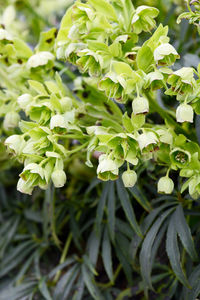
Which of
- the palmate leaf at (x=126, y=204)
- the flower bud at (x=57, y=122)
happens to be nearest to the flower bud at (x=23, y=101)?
the flower bud at (x=57, y=122)

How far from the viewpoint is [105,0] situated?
0.58 metres

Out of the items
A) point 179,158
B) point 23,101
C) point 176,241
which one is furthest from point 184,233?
point 23,101

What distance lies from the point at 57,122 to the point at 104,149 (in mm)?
81

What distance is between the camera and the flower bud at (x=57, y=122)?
0.54 m

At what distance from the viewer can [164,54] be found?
0.48 metres

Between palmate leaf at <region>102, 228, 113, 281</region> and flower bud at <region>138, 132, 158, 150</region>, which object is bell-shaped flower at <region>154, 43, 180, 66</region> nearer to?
flower bud at <region>138, 132, 158, 150</region>

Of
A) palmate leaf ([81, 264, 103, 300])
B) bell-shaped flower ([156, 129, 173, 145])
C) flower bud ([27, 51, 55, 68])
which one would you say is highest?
flower bud ([27, 51, 55, 68])

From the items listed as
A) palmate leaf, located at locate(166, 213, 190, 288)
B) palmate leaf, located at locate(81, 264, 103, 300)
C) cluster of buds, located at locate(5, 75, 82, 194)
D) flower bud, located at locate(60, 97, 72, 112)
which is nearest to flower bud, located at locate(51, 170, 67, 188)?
cluster of buds, located at locate(5, 75, 82, 194)

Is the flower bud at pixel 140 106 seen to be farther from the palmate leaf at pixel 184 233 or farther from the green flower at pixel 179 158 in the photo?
the palmate leaf at pixel 184 233

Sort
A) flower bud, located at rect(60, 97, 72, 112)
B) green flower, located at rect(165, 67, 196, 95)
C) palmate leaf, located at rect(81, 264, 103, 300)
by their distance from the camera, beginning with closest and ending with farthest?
green flower, located at rect(165, 67, 196, 95) → flower bud, located at rect(60, 97, 72, 112) → palmate leaf, located at rect(81, 264, 103, 300)

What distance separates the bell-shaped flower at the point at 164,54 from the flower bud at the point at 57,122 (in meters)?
0.16

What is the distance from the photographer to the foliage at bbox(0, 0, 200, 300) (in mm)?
521

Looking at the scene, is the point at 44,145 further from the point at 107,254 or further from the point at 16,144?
the point at 107,254

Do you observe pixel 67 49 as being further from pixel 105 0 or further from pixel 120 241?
pixel 120 241
